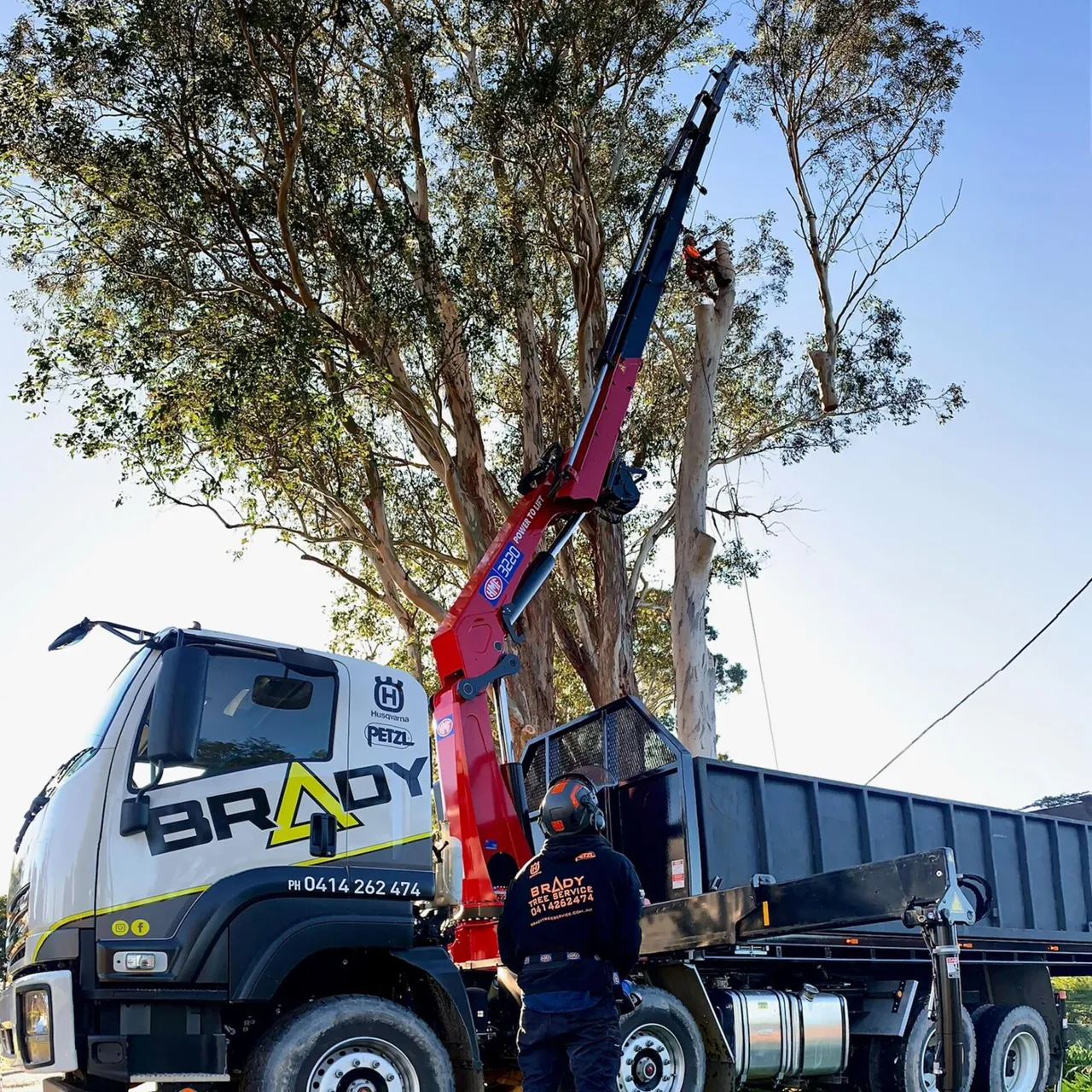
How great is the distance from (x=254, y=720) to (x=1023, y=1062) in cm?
698

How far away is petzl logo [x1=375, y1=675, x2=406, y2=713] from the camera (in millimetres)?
7043

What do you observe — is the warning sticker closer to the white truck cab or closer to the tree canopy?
the white truck cab

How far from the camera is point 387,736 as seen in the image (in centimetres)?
698

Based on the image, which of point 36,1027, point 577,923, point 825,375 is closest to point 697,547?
point 825,375

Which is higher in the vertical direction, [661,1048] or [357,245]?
[357,245]

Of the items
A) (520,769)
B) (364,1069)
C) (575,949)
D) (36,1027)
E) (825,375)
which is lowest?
(364,1069)

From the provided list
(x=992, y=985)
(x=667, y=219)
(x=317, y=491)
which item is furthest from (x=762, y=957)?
(x=317, y=491)

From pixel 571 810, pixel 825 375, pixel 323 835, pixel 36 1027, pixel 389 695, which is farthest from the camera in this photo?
pixel 825 375

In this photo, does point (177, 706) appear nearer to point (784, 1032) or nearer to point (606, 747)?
point (606, 747)

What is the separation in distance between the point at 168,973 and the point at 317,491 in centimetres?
1279

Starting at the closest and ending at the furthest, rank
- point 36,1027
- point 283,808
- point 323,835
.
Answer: point 36,1027, point 283,808, point 323,835

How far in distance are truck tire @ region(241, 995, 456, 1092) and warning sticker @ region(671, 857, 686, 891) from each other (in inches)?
75.1

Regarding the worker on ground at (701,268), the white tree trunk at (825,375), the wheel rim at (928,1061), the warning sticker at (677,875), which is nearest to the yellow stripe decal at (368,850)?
the warning sticker at (677,875)

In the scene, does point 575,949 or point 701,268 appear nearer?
point 575,949
